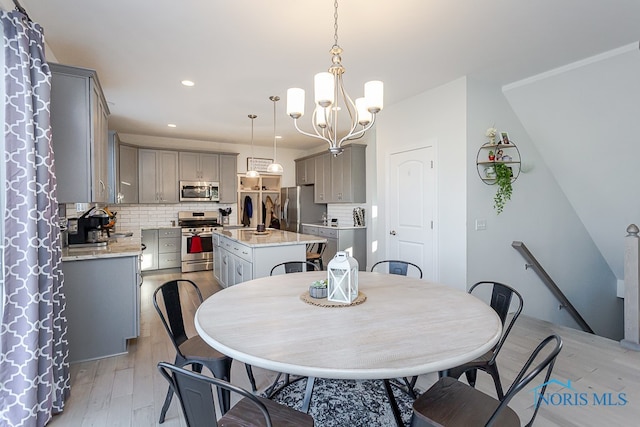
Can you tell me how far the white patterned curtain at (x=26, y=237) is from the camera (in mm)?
1780

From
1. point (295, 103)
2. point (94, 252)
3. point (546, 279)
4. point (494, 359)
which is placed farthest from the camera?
point (546, 279)

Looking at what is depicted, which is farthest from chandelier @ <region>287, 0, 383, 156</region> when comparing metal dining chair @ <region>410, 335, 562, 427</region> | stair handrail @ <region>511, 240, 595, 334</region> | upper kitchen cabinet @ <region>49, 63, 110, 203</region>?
stair handrail @ <region>511, 240, 595, 334</region>

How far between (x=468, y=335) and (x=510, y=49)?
270cm

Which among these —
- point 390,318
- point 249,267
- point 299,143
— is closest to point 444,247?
point 249,267

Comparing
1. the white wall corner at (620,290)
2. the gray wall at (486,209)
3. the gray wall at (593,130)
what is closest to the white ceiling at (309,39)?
the gray wall at (593,130)

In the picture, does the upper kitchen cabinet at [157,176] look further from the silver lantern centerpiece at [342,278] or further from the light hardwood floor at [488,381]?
the silver lantern centerpiece at [342,278]

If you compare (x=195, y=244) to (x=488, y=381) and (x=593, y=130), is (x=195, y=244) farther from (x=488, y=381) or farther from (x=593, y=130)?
(x=593, y=130)

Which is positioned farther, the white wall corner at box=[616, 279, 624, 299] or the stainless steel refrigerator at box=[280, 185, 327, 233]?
the stainless steel refrigerator at box=[280, 185, 327, 233]

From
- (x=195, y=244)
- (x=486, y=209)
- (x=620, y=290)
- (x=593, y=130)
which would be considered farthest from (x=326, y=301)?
(x=620, y=290)

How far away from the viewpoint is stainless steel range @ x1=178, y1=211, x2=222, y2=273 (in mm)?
6238

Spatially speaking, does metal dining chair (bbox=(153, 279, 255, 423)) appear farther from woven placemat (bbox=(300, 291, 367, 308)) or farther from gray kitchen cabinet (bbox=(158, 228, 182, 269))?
gray kitchen cabinet (bbox=(158, 228, 182, 269))

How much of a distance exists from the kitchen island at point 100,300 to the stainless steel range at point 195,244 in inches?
127

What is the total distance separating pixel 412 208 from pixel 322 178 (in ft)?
9.20

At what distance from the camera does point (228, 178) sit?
22.8ft
